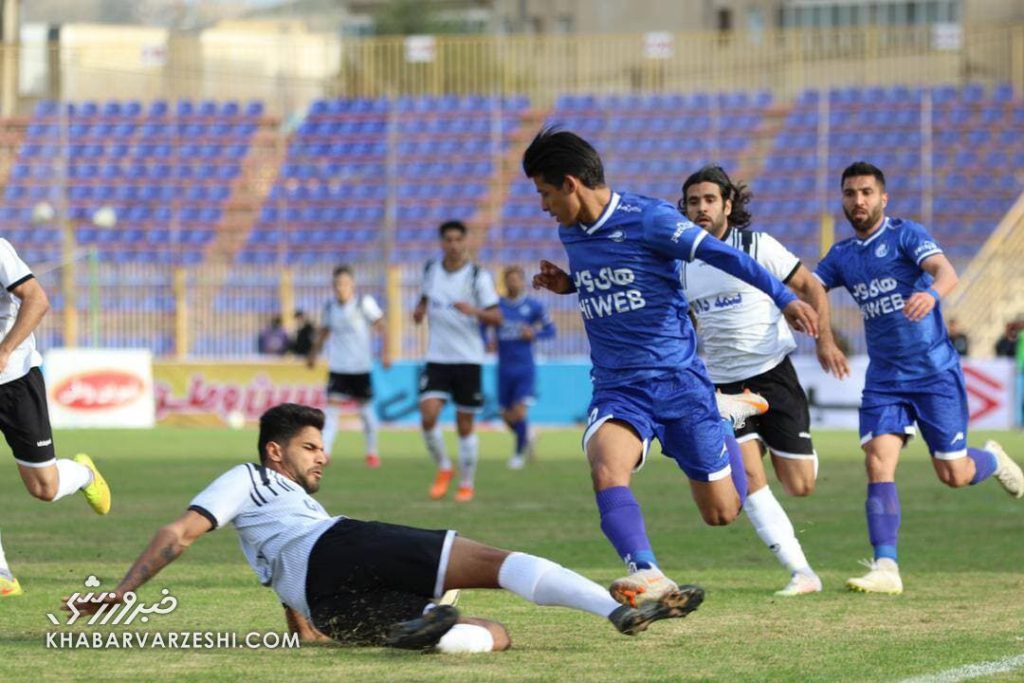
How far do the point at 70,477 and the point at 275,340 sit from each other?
73.7 ft

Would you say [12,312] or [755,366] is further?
[755,366]

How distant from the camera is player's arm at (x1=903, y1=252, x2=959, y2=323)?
9.30m

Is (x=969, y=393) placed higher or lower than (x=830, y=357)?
lower

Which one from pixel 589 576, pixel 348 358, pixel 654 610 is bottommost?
pixel 348 358

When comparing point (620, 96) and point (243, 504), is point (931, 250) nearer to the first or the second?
point (243, 504)

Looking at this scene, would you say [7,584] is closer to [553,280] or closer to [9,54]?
[553,280]

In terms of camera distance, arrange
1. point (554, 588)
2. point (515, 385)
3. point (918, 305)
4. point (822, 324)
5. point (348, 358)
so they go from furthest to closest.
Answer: point (515, 385) < point (348, 358) < point (918, 305) < point (822, 324) < point (554, 588)

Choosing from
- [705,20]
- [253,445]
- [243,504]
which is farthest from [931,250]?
[705,20]

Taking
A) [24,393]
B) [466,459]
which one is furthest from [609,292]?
[466,459]

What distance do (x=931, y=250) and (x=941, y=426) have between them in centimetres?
103

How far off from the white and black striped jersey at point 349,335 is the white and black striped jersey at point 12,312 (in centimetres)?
1075

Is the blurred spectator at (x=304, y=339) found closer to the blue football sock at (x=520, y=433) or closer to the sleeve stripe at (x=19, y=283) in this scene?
the blue football sock at (x=520, y=433)

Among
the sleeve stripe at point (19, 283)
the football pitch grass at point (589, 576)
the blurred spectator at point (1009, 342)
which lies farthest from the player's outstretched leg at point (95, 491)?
the blurred spectator at point (1009, 342)

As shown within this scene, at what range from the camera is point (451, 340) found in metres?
17.3
